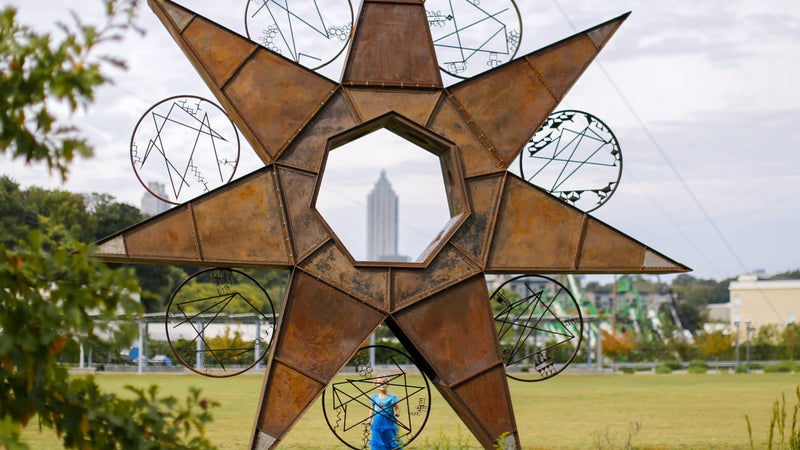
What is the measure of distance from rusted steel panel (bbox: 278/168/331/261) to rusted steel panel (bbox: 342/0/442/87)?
1.27m

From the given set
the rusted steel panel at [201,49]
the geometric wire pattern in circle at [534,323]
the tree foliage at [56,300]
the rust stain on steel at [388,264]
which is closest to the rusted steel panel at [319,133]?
the rust stain on steel at [388,264]

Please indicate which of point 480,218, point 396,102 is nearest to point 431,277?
point 480,218

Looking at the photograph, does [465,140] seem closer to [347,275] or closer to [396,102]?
[396,102]

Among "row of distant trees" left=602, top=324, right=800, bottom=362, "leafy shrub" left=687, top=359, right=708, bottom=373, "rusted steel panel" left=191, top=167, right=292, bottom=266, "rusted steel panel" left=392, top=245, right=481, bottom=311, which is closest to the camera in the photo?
"rusted steel panel" left=191, top=167, right=292, bottom=266

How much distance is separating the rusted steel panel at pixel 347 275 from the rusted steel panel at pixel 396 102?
5.24ft

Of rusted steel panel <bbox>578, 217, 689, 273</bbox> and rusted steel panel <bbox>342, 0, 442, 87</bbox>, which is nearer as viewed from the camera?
rusted steel panel <bbox>342, 0, 442, 87</bbox>

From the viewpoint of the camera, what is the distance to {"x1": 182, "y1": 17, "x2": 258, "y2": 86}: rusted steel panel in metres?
10.5

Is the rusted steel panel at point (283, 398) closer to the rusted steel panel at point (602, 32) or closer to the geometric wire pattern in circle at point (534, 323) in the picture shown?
the geometric wire pattern in circle at point (534, 323)

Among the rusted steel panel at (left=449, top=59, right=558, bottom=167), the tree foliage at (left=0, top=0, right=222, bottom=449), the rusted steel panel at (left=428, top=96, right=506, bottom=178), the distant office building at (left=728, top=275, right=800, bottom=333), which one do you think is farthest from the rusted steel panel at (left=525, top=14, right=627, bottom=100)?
the distant office building at (left=728, top=275, right=800, bottom=333)

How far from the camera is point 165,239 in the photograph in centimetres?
1000

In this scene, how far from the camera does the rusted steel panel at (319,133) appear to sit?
10570 millimetres

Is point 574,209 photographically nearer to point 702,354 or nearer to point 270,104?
point 270,104

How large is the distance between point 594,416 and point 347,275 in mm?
13941

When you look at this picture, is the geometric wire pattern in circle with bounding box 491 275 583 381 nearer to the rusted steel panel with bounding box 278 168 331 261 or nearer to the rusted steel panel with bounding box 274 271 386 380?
the rusted steel panel with bounding box 274 271 386 380
